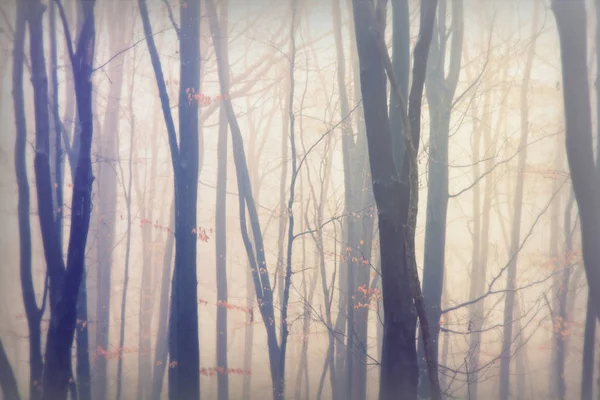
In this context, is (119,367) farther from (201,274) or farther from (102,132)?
(102,132)

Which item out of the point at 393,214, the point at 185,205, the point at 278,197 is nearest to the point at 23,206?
the point at 185,205

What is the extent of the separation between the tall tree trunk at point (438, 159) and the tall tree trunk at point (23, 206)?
3.23 metres

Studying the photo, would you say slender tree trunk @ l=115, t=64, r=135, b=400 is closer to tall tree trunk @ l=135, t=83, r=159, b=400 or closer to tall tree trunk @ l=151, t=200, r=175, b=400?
tall tree trunk @ l=135, t=83, r=159, b=400

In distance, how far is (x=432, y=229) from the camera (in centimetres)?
351

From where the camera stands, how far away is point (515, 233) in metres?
5.02

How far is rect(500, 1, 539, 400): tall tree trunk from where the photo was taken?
13.3 ft

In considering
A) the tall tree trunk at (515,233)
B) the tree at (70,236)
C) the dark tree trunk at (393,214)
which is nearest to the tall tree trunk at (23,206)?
the tree at (70,236)

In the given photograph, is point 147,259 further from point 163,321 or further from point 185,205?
point 185,205

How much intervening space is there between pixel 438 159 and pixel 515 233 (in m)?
2.08

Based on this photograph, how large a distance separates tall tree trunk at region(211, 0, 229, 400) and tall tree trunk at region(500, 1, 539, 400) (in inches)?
109

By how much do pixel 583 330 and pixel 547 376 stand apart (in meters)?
1.35

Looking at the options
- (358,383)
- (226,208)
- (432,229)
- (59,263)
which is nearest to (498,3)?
(432,229)

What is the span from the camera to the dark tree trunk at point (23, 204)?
3666mm

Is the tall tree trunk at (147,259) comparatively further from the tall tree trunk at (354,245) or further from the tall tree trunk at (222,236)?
the tall tree trunk at (354,245)
